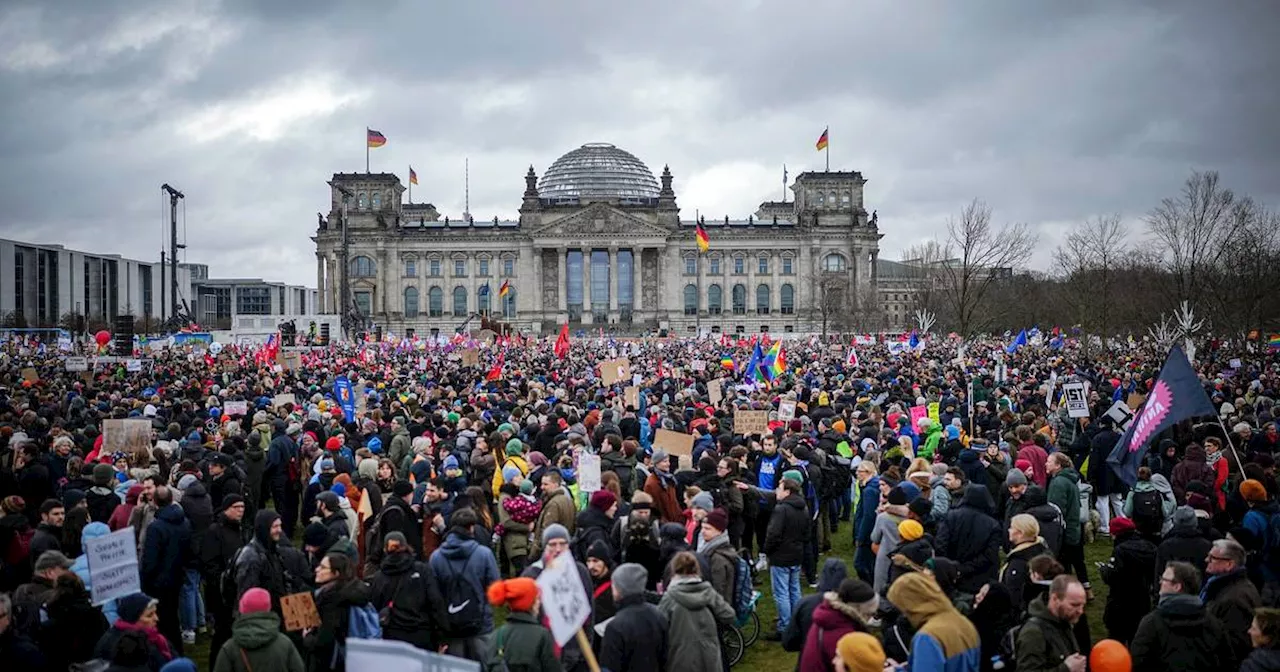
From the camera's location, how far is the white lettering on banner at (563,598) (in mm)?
5227

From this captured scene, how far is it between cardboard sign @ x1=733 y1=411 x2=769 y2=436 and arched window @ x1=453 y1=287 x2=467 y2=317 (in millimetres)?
90965

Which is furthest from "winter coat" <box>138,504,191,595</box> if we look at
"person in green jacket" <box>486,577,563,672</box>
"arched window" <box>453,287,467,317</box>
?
"arched window" <box>453,287,467,317</box>

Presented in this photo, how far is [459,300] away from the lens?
10544 cm

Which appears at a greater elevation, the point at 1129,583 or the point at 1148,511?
the point at 1148,511

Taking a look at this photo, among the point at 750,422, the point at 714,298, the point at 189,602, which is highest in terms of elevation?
the point at 714,298

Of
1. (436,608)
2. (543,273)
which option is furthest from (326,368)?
(543,273)

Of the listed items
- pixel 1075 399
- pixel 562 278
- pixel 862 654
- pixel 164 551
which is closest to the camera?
pixel 862 654

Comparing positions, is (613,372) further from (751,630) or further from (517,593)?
(517,593)

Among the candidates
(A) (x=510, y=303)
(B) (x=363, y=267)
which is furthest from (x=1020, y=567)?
(B) (x=363, y=267)

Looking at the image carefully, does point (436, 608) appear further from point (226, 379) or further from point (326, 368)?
point (326, 368)

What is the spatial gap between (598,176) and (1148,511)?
113140 mm

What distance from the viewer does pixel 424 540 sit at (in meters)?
9.66

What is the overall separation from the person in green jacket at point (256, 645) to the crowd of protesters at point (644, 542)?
0.02m

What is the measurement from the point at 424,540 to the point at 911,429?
9874 millimetres
